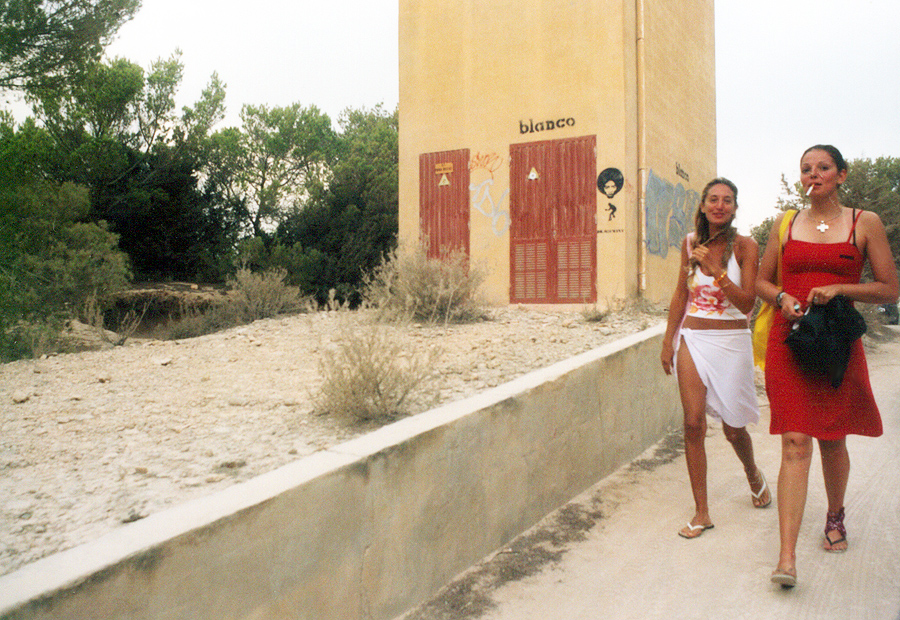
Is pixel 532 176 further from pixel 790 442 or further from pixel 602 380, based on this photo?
pixel 790 442

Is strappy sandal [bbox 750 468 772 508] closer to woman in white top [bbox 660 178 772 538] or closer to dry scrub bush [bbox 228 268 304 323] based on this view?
woman in white top [bbox 660 178 772 538]

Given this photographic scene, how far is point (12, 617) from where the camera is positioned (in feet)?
5.20

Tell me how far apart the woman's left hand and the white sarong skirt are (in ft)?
2.04

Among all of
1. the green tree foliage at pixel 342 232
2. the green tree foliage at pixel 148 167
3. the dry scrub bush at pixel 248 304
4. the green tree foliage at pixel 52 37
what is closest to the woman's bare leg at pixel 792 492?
the dry scrub bush at pixel 248 304

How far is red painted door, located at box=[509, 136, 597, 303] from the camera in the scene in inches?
400

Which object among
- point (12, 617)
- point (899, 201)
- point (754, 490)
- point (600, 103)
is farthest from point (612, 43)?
point (899, 201)

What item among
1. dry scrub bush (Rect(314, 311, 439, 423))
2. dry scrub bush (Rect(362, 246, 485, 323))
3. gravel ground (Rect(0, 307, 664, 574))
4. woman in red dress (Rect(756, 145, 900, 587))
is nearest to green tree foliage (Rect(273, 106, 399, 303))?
dry scrub bush (Rect(362, 246, 485, 323))

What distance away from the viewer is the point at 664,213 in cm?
1109

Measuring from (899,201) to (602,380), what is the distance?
17310mm

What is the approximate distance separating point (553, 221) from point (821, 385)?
25.2 feet

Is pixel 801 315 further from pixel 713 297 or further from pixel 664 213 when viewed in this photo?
pixel 664 213

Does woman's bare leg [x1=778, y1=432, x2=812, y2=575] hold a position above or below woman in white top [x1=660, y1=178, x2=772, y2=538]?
below

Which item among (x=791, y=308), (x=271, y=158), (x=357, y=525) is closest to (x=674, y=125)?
(x=791, y=308)

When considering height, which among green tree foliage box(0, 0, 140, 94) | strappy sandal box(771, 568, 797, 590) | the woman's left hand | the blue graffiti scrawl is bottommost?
strappy sandal box(771, 568, 797, 590)
